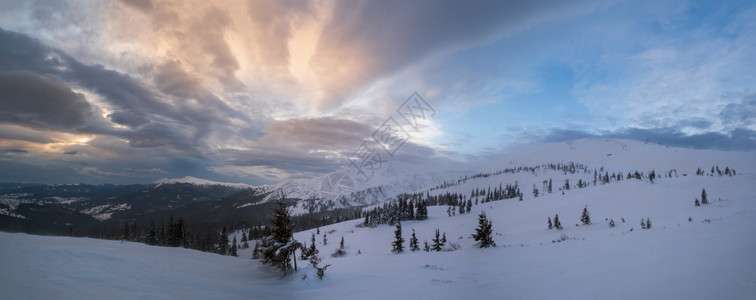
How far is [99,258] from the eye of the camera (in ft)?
44.1

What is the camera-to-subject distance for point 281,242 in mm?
24297

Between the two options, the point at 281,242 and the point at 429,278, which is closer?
the point at 429,278

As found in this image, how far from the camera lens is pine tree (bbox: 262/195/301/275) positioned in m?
23.6

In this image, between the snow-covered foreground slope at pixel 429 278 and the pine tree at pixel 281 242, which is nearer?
the snow-covered foreground slope at pixel 429 278

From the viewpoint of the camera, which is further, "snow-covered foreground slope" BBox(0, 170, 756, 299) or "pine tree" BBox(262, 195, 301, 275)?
"pine tree" BBox(262, 195, 301, 275)

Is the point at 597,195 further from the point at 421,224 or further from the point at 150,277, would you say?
the point at 150,277

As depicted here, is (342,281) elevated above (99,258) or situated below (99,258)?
below

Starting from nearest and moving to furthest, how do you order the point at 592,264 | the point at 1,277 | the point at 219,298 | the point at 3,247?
1. the point at 1,277
2. the point at 3,247
3. the point at 219,298
4. the point at 592,264

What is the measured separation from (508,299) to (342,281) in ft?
38.7

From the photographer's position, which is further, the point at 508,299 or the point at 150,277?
the point at 150,277

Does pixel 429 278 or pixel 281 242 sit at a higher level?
pixel 281 242

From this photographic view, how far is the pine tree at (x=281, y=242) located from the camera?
23609 millimetres

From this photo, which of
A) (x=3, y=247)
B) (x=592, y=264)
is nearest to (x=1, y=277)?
(x=3, y=247)

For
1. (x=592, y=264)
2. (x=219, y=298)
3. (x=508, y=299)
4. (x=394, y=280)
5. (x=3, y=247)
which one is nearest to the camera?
(x=3, y=247)
